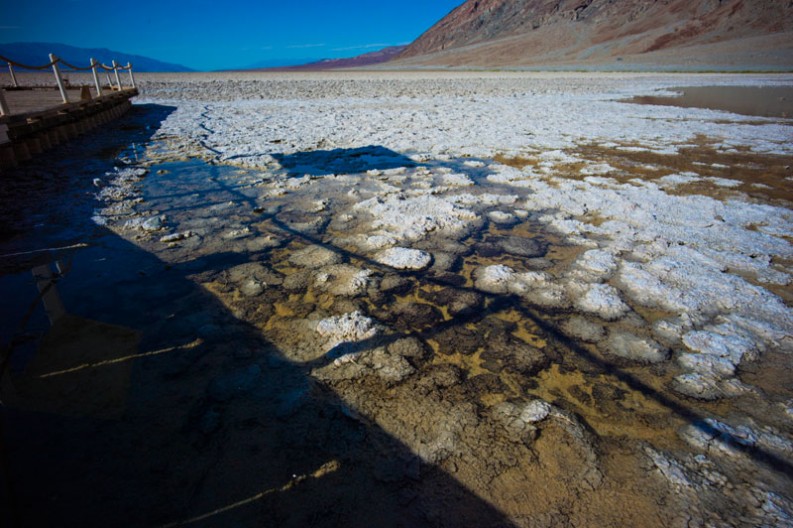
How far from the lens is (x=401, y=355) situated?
1786mm

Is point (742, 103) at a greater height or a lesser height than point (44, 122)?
greater

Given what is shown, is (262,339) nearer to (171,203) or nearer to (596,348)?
(596,348)

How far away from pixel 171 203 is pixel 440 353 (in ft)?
11.0

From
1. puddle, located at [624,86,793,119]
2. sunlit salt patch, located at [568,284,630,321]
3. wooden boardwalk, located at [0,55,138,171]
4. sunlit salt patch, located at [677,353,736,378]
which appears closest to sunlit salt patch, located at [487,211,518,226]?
sunlit salt patch, located at [568,284,630,321]

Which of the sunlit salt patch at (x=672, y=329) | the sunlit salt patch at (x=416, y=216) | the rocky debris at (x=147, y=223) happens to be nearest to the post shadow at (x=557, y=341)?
the sunlit salt patch at (x=672, y=329)

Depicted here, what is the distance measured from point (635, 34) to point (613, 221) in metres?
70.7

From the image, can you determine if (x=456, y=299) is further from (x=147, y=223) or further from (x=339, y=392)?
(x=147, y=223)

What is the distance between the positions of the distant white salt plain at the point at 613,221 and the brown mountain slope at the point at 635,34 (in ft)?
139

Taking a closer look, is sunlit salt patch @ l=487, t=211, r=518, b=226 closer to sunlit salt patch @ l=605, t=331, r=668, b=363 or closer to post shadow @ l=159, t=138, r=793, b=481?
post shadow @ l=159, t=138, r=793, b=481

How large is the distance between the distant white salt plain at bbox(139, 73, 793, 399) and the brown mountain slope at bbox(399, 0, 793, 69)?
4222 centimetres

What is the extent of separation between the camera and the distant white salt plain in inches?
76.2

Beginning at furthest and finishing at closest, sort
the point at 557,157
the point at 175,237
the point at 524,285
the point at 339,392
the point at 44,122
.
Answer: the point at 44,122
the point at 557,157
the point at 175,237
the point at 524,285
the point at 339,392

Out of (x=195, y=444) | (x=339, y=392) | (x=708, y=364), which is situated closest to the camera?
(x=195, y=444)

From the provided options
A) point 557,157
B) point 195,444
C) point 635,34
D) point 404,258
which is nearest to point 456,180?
point 557,157
